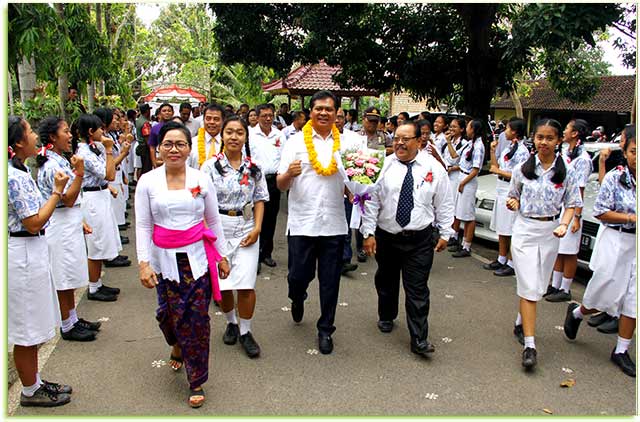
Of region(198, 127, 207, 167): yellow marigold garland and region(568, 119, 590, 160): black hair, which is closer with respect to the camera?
region(198, 127, 207, 167): yellow marigold garland

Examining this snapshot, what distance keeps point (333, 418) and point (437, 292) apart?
2.87 metres

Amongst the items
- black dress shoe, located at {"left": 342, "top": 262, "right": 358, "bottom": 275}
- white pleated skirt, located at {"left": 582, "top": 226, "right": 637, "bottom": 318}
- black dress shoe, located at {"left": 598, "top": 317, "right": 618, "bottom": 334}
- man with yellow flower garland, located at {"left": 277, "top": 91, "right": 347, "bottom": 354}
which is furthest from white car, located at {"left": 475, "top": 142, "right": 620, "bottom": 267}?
man with yellow flower garland, located at {"left": 277, "top": 91, "right": 347, "bottom": 354}

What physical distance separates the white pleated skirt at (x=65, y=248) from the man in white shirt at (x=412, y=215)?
2.45 meters

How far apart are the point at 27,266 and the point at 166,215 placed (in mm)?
904

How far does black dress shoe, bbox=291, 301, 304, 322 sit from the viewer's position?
494 centimetres

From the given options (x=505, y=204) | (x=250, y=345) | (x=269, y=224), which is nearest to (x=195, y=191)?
(x=250, y=345)

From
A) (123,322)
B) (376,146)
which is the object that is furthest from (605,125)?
(123,322)

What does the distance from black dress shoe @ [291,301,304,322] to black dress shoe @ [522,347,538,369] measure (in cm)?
192

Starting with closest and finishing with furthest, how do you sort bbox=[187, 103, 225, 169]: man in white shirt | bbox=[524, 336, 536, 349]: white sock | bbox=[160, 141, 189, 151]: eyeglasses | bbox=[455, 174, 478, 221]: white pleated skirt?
bbox=[160, 141, 189, 151]: eyeglasses → bbox=[524, 336, 536, 349]: white sock → bbox=[187, 103, 225, 169]: man in white shirt → bbox=[455, 174, 478, 221]: white pleated skirt

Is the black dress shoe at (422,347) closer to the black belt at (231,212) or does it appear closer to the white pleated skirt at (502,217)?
the black belt at (231,212)

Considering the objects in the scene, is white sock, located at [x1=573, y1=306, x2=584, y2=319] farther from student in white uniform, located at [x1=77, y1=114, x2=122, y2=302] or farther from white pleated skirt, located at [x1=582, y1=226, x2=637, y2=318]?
student in white uniform, located at [x1=77, y1=114, x2=122, y2=302]

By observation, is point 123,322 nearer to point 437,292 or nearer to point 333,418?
point 333,418

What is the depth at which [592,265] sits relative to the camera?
4.56 m

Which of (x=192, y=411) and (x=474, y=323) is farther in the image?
(x=474, y=323)
